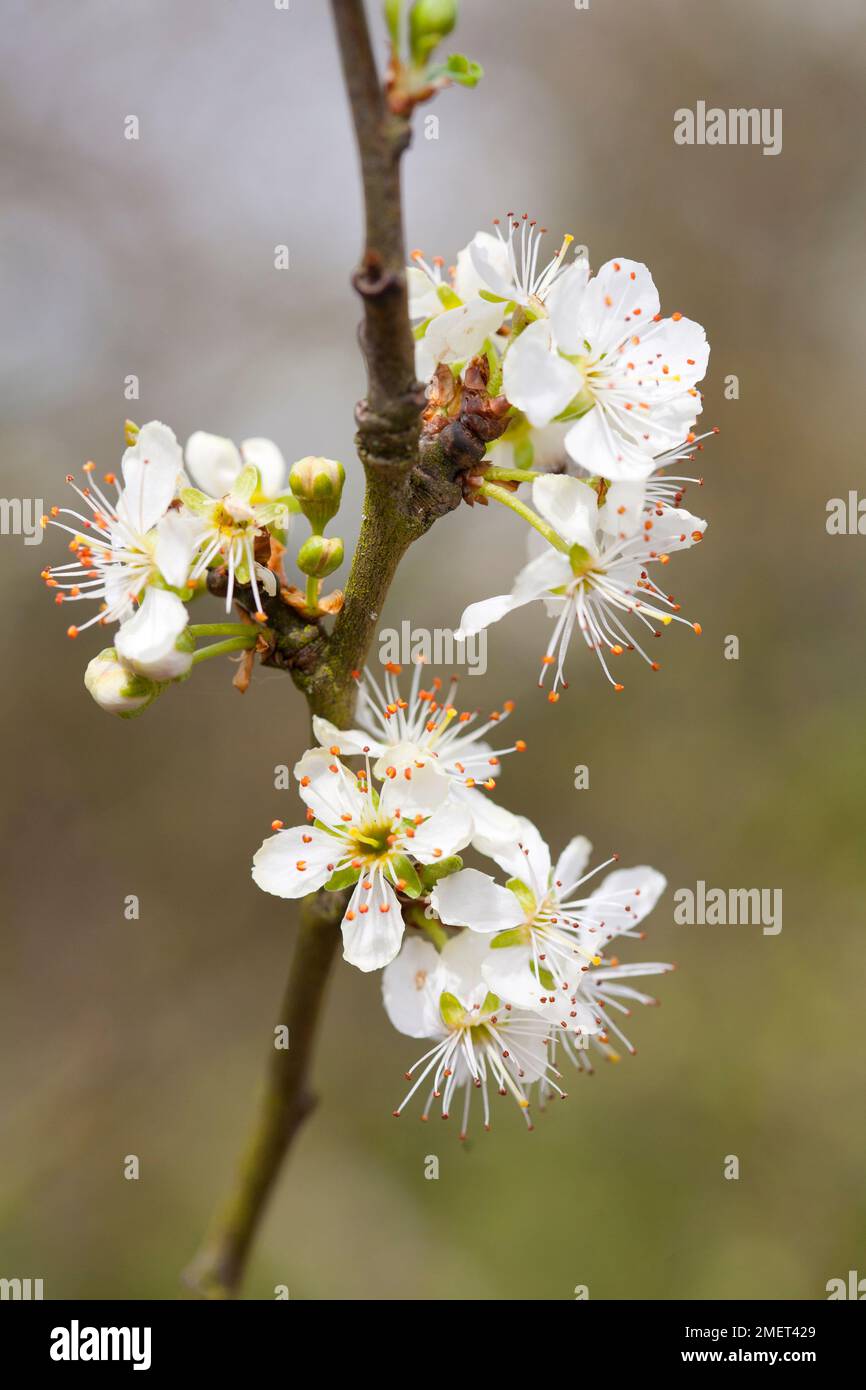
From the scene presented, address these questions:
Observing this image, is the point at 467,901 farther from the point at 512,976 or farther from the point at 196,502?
the point at 196,502

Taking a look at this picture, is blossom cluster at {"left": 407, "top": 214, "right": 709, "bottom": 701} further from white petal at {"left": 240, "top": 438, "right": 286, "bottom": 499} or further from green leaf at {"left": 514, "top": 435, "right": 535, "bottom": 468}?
white petal at {"left": 240, "top": 438, "right": 286, "bottom": 499}

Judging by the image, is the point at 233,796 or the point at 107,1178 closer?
the point at 107,1178

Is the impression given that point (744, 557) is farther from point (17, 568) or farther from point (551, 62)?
point (17, 568)

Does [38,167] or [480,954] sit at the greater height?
[38,167]

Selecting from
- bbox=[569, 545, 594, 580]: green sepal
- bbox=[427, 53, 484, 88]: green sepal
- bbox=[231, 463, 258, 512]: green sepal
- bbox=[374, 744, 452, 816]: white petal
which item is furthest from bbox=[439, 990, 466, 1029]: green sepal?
bbox=[427, 53, 484, 88]: green sepal

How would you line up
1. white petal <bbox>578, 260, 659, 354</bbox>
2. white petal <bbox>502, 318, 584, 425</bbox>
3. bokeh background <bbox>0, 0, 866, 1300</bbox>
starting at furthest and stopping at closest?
1. bokeh background <bbox>0, 0, 866, 1300</bbox>
2. white petal <bbox>578, 260, 659, 354</bbox>
3. white petal <bbox>502, 318, 584, 425</bbox>

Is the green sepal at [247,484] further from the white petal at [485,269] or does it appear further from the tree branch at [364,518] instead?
the white petal at [485,269]
